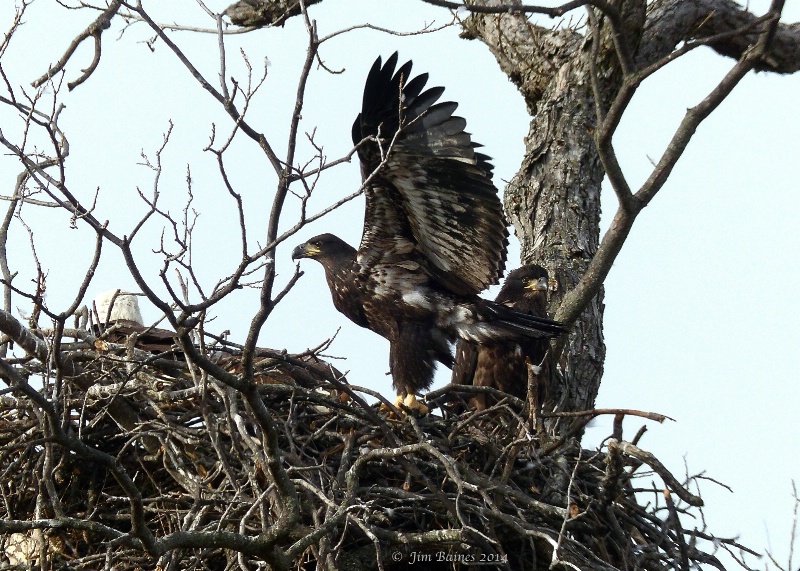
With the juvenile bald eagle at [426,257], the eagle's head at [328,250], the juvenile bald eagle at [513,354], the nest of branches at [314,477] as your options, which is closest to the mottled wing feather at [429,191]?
the juvenile bald eagle at [426,257]

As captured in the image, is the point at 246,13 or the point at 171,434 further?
the point at 246,13

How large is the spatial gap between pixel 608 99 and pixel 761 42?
7.22ft

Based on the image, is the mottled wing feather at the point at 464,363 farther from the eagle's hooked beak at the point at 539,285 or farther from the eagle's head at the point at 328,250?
the eagle's head at the point at 328,250

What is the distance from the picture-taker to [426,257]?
6.46 m

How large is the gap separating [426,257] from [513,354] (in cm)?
84

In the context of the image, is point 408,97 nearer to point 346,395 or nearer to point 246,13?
point 346,395

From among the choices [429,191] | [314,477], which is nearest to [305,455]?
[314,477]

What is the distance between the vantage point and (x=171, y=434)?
15.7 feet

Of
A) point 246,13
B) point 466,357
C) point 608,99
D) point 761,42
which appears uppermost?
point 246,13

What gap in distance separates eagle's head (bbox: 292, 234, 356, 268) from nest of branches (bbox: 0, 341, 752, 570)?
138 cm

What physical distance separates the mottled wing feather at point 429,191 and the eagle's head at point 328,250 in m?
0.22

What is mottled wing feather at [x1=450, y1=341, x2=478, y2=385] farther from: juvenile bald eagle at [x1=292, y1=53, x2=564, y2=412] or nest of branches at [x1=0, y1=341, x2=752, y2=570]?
nest of branches at [x1=0, y1=341, x2=752, y2=570]

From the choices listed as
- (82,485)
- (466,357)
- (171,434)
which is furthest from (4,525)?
(466,357)

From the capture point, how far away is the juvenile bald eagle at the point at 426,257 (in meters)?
5.86
